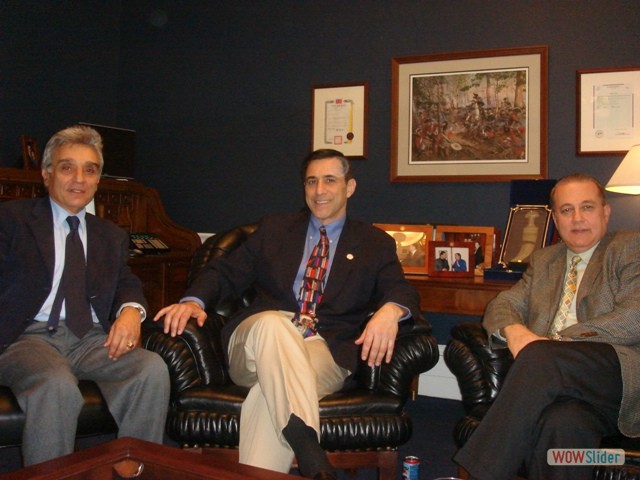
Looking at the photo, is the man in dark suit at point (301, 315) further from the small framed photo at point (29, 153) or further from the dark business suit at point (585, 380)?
the small framed photo at point (29, 153)

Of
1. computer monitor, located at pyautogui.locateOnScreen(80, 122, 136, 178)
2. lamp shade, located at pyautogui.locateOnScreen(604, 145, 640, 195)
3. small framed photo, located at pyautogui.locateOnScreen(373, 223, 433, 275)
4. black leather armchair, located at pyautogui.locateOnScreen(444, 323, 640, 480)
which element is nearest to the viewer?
black leather armchair, located at pyautogui.locateOnScreen(444, 323, 640, 480)

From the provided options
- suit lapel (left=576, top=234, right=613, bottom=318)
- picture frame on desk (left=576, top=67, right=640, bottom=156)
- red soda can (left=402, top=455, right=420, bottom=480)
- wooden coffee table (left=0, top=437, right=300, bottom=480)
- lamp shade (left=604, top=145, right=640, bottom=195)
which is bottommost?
red soda can (left=402, top=455, right=420, bottom=480)

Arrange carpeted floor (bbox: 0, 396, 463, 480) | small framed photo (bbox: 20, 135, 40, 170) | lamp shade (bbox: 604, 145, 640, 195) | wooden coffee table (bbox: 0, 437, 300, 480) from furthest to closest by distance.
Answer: small framed photo (bbox: 20, 135, 40, 170), lamp shade (bbox: 604, 145, 640, 195), carpeted floor (bbox: 0, 396, 463, 480), wooden coffee table (bbox: 0, 437, 300, 480)

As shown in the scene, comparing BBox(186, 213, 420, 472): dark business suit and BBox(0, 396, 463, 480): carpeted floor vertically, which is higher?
BBox(186, 213, 420, 472): dark business suit

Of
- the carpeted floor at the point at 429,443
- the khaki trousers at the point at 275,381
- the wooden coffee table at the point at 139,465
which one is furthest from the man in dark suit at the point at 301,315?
the carpeted floor at the point at 429,443

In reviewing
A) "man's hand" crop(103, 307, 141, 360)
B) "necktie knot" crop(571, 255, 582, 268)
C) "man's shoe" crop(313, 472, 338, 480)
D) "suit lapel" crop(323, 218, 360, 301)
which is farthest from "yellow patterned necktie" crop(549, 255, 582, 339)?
"man's hand" crop(103, 307, 141, 360)

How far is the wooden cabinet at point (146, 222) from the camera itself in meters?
3.77

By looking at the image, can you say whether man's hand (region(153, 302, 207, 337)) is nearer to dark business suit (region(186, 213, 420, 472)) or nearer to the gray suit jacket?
dark business suit (region(186, 213, 420, 472))

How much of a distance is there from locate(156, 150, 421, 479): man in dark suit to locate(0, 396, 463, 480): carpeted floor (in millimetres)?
692

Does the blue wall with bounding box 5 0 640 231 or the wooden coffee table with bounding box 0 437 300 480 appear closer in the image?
the wooden coffee table with bounding box 0 437 300 480

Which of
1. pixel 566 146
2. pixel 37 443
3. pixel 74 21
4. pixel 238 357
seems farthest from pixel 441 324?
pixel 74 21

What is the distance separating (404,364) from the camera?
7.50 ft

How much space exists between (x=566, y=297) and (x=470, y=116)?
1.64 meters

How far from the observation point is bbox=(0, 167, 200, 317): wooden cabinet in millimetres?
3768
